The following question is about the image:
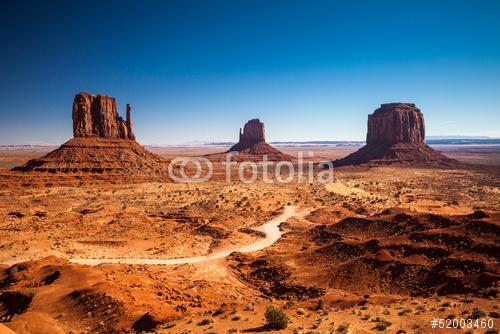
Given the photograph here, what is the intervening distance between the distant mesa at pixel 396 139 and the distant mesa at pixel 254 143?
4124cm

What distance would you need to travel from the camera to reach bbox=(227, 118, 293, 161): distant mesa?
6201 inches

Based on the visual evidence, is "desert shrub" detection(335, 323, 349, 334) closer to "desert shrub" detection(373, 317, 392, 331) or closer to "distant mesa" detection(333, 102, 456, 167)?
"desert shrub" detection(373, 317, 392, 331)

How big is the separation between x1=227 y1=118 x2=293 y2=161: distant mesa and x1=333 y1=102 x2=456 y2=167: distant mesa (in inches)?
1624

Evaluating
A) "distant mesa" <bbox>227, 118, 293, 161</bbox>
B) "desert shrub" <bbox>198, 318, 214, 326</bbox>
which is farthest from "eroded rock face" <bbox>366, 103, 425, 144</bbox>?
"desert shrub" <bbox>198, 318, 214, 326</bbox>

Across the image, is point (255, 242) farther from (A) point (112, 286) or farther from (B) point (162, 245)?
(A) point (112, 286)

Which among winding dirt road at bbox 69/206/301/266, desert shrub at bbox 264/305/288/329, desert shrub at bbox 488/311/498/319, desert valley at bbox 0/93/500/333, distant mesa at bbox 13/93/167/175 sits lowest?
winding dirt road at bbox 69/206/301/266

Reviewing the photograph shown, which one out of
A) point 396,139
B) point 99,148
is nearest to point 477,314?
point 99,148

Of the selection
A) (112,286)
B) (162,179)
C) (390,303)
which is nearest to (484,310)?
(390,303)

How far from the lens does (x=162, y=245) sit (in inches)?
1217

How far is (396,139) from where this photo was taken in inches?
4828

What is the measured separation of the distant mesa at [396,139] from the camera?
115500mm

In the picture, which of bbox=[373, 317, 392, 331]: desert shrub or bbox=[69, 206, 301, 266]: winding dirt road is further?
bbox=[69, 206, 301, 266]: winding dirt road

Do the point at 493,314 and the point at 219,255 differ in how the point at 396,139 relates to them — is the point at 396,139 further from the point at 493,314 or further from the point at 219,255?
the point at 493,314

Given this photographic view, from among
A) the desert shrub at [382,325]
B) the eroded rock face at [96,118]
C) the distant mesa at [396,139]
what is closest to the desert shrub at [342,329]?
the desert shrub at [382,325]
